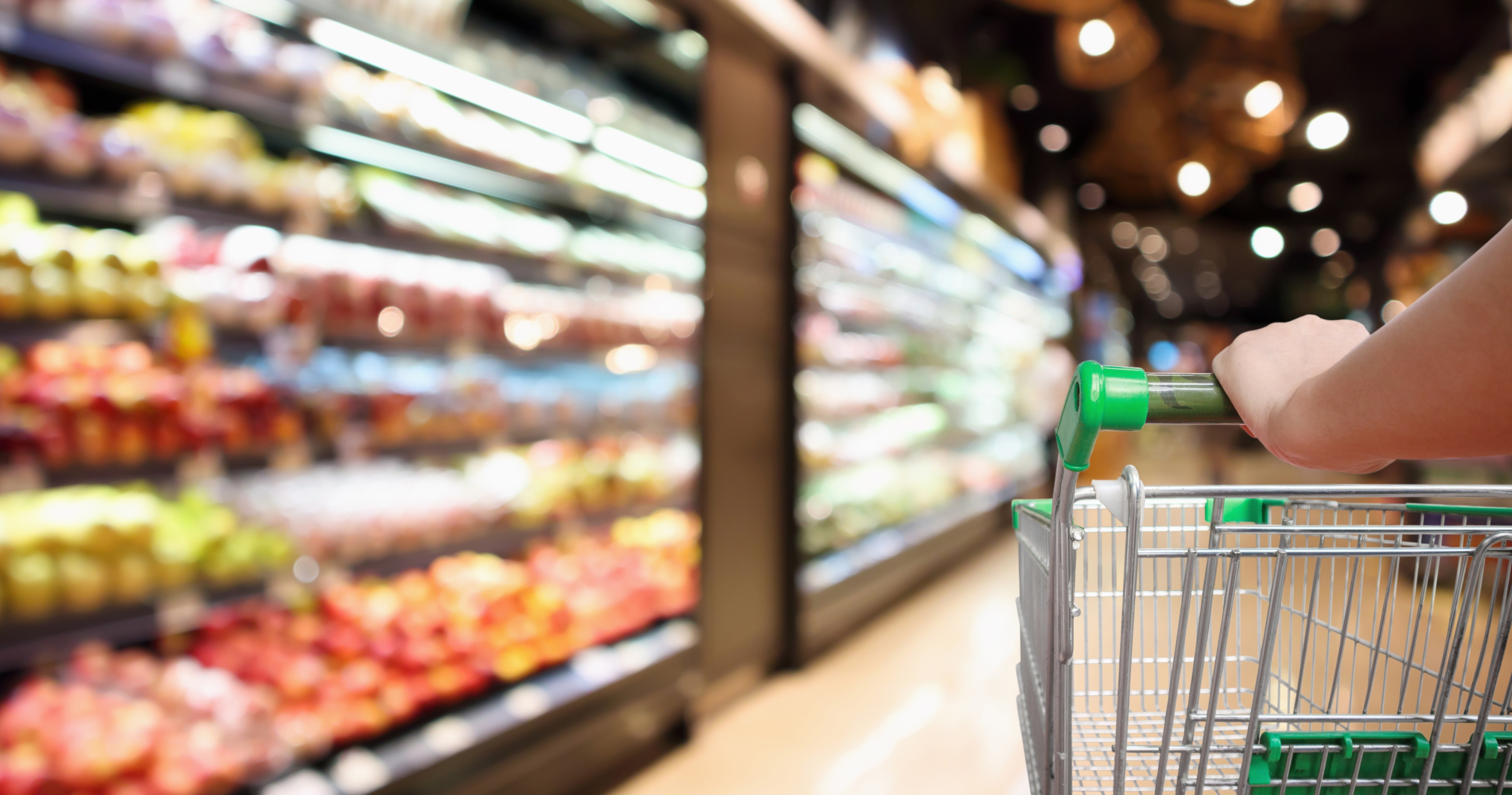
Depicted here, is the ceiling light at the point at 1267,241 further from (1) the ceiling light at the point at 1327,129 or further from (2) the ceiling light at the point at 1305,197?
(1) the ceiling light at the point at 1327,129

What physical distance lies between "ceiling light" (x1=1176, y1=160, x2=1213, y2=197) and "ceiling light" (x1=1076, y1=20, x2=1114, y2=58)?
10.8ft

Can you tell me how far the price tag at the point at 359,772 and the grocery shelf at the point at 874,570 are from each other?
1979 millimetres

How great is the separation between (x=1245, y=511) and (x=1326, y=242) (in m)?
17.0

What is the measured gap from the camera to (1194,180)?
7.16 m

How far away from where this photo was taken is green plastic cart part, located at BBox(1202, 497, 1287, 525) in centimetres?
103

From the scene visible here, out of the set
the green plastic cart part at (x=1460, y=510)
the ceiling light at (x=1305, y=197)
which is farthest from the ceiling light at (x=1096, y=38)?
the ceiling light at (x=1305, y=197)

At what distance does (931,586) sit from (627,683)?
3.12 meters

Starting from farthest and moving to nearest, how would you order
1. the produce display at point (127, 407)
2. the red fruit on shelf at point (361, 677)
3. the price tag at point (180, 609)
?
1. the red fruit on shelf at point (361, 677)
2. the price tag at point (180, 609)
3. the produce display at point (127, 407)

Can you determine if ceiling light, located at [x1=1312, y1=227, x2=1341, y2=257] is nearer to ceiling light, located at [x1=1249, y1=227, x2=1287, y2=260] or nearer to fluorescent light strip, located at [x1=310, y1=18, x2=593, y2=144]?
ceiling light, located at [x1=1249, y1=227, x2=1287, y2=260]

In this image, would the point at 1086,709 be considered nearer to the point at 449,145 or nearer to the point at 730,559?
the point at 449,145

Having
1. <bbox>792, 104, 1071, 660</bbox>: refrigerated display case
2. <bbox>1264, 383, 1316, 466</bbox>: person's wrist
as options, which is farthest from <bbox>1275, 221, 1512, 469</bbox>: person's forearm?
<bbox>792, 104, 1071, 660</bbox>: refrigerated display case

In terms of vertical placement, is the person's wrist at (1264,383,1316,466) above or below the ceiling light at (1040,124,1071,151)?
below

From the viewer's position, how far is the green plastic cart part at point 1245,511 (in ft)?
3.36

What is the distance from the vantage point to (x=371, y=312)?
2.38 metres
